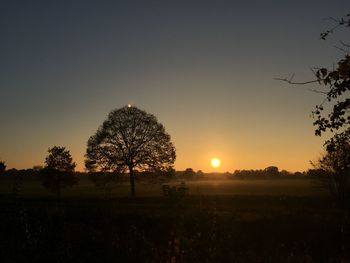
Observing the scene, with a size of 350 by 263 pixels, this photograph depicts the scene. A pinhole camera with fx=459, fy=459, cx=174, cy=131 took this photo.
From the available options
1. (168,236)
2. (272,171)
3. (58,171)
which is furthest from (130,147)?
(272,171)

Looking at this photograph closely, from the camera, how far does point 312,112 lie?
680cm

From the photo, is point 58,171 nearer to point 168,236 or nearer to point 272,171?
point 168,236

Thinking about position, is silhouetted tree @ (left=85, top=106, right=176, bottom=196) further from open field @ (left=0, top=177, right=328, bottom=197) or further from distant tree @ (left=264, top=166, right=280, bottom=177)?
distant tree @ (left=264, top=166, right=280, bottom=177)

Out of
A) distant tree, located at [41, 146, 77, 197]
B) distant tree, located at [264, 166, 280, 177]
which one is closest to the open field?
distant tree, located at [41, 146, 77, 197]

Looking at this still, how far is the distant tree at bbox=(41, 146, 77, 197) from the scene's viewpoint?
209 ft

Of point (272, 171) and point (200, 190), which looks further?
point (272, 171)

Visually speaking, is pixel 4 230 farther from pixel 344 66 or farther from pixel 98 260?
pixel 344 66

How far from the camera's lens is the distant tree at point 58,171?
6366 centimetres

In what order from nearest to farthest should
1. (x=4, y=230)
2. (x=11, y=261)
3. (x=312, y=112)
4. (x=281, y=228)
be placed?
(x=312, y=112), (x=11, y=261), (x=4, y=230), (x=281, y=228)

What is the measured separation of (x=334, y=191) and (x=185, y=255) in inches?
1540

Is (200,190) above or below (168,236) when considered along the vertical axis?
above

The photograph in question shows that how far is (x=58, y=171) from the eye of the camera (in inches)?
2539

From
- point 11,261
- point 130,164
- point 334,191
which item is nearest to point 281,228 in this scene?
point 11,261

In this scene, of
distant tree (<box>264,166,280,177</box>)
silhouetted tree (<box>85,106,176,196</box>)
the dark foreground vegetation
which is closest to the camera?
the dark foreground vegetation
